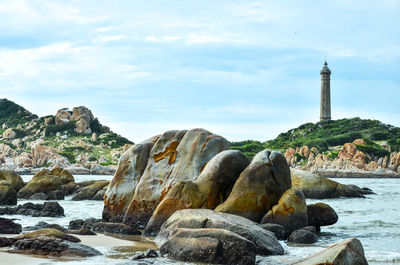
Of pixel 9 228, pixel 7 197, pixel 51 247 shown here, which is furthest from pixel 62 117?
pixel 51 247

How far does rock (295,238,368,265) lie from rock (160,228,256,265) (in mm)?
1563

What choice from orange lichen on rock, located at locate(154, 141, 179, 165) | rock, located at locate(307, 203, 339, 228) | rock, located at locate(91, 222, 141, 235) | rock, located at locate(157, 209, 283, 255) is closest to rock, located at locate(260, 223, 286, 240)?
rock, located at locate(157, 209, 283, 255)

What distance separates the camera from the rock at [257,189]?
1480cm

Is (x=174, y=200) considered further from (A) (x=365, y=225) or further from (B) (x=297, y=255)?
(A) (x=365, y=225)

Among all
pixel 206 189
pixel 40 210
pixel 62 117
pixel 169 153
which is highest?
pixel 62 117

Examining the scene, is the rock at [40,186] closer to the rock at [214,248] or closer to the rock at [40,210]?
the rock at [40,210]

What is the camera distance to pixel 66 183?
41.2 metres

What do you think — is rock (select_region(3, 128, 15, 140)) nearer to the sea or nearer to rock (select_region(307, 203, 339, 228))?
the sea

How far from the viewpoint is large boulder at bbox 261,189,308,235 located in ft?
48.0

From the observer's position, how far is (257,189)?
15.1 meters

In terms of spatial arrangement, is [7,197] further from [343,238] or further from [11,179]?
[343,238]

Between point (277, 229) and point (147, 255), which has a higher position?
point (277, 229)

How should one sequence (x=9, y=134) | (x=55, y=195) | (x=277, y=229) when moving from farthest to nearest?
(x=9, y=134), (x=55, y=195), (x=277, y=229)

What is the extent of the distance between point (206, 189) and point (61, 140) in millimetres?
146527
